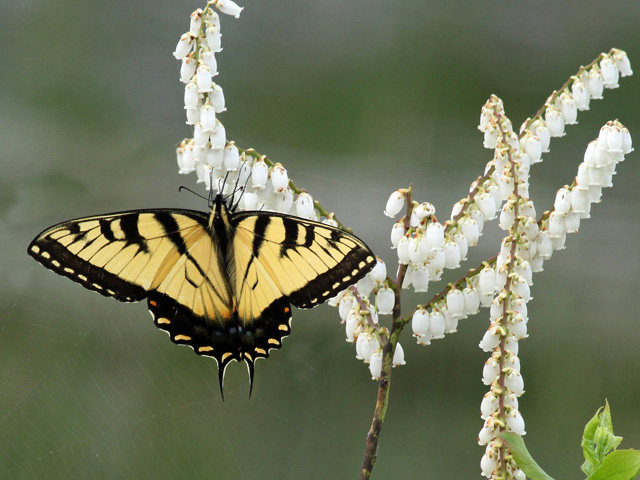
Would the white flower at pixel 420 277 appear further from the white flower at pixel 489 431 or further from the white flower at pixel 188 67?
the white flower at pixel 188 67

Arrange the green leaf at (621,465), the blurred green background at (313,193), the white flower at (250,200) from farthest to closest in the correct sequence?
the blurred green background at (313,193)
the white flower at (250,200)
the green leaf at (621,465)

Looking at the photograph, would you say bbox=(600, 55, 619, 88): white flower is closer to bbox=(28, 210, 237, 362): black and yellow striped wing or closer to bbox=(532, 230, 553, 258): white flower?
bbox=(532, 230, 553, 258): white flower

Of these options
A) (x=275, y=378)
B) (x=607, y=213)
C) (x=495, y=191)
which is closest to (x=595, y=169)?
(x=495, y=191)

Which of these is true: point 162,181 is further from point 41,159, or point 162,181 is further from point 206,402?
A: point 206,402

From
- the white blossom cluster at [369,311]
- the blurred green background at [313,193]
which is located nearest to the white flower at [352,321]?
the white blossom cluster at [369,311]

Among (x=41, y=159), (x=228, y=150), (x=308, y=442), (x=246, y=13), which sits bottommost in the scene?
(x=308, y=442)

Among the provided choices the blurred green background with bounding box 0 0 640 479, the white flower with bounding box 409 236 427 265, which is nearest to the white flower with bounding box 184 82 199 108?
the white flower with bounding box 409 236 427 265
